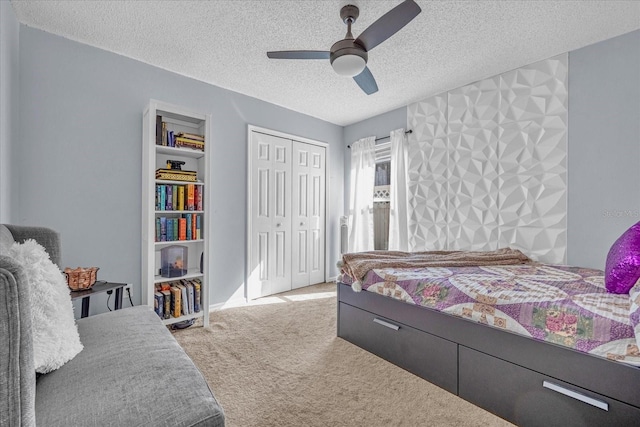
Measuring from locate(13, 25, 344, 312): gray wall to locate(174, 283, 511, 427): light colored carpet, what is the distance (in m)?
1.05

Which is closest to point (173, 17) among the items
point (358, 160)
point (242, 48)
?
point (242, 48)

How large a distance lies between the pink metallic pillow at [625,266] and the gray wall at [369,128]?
8.96 ft

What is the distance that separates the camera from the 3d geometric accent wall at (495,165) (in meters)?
2.69

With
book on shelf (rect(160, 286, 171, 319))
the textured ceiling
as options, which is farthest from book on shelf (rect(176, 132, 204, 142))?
book on shelf (rect(160, 286, 171, 319))

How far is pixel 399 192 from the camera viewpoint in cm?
394

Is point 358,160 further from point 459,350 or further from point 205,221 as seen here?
point 459,350

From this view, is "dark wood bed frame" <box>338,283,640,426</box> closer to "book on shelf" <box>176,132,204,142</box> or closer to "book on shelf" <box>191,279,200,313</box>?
"book on shelf" <box>191,279,200,313</box>

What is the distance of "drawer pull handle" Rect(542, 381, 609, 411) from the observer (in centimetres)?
126

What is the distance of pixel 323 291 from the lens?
13.4 ft

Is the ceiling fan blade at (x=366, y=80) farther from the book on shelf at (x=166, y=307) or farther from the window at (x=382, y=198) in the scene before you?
the book on shelf at (x=166, y=307)

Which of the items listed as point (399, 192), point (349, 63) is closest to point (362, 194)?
point (399, 192)

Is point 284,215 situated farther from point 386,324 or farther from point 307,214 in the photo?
point 386,324

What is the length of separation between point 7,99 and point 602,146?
4622 millimetres

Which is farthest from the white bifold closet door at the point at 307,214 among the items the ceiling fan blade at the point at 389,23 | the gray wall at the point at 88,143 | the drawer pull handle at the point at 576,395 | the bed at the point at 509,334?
the drawer pull handle at the point at 576,395
